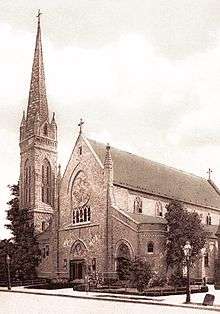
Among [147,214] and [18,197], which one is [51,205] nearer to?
[18,197]

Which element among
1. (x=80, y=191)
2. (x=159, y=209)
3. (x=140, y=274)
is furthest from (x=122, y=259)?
(x=140, y=274)

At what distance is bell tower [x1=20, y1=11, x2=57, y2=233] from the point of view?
7025 cm

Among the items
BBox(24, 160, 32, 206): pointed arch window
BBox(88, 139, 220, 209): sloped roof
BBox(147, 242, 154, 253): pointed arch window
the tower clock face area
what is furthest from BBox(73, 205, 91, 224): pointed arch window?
BBox(24, 160, 32, 206): pointed arch window

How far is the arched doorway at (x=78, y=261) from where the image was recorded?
59000 mm

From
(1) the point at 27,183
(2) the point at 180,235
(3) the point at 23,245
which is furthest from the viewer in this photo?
(1) the point at 27,183

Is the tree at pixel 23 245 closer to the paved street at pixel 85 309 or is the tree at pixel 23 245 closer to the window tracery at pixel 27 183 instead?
the window tracery at pixel 27 183

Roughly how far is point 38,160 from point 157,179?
1730 centimetres

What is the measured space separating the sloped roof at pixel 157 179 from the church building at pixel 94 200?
0.17 meters

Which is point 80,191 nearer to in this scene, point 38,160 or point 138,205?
point 138,205

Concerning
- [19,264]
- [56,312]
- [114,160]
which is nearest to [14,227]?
[19,264]

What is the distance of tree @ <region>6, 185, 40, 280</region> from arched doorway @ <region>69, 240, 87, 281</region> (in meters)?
6.47

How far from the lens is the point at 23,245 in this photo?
213ft

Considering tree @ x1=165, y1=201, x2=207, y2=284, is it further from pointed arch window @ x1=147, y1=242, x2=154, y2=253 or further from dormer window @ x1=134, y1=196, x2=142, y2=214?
dormer window @ x1=134, y1=196, x2=142, y2=214

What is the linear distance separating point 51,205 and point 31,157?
24.7 feet
